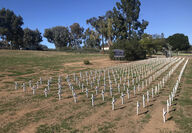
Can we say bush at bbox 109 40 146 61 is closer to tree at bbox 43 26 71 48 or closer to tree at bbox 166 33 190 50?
tree at bbox 166 33 190 50

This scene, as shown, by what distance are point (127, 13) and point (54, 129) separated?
56580 mm

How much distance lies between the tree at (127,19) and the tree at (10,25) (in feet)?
134

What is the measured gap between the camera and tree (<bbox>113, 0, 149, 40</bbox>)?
56750 millimetres

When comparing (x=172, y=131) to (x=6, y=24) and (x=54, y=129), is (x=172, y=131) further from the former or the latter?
(x=6, y=24)

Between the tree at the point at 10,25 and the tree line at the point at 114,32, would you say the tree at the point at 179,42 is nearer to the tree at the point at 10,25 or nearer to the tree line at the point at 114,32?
the tree line at the point at 114,32

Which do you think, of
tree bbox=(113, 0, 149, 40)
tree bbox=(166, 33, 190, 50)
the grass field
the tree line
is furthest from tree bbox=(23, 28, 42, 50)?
the grass field

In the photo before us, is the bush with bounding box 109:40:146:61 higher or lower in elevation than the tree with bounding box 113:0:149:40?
lower

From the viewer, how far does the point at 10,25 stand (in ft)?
215

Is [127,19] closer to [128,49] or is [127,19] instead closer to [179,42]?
[128,49]

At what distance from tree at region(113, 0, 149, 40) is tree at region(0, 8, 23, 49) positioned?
4075 cm

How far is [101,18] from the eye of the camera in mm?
76062

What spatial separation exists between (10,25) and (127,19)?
46561 millimetres

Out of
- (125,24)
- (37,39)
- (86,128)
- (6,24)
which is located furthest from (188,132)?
(37,39)

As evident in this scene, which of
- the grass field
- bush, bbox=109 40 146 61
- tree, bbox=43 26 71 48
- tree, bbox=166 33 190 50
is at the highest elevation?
tree, bbox=43 26 71 48
